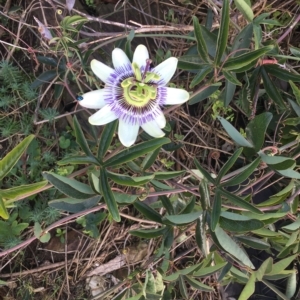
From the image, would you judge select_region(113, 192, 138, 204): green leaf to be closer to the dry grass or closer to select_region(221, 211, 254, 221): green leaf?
select_region(221, 211, 254, 221): green leaf

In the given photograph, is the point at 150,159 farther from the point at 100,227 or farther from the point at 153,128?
the point at 100,227

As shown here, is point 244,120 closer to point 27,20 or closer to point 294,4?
point 294,4

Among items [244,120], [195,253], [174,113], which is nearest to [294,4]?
[244,120]

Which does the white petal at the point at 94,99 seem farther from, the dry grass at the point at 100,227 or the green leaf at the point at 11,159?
the dry grass at the point at 100,227

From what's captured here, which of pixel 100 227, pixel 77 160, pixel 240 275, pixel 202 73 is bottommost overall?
pixel 100 227

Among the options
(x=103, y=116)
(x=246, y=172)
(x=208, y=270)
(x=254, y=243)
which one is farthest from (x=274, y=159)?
(x=103, y=116)

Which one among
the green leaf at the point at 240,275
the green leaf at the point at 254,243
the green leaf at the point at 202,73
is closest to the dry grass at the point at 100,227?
the green leaf at the point at 240,275
